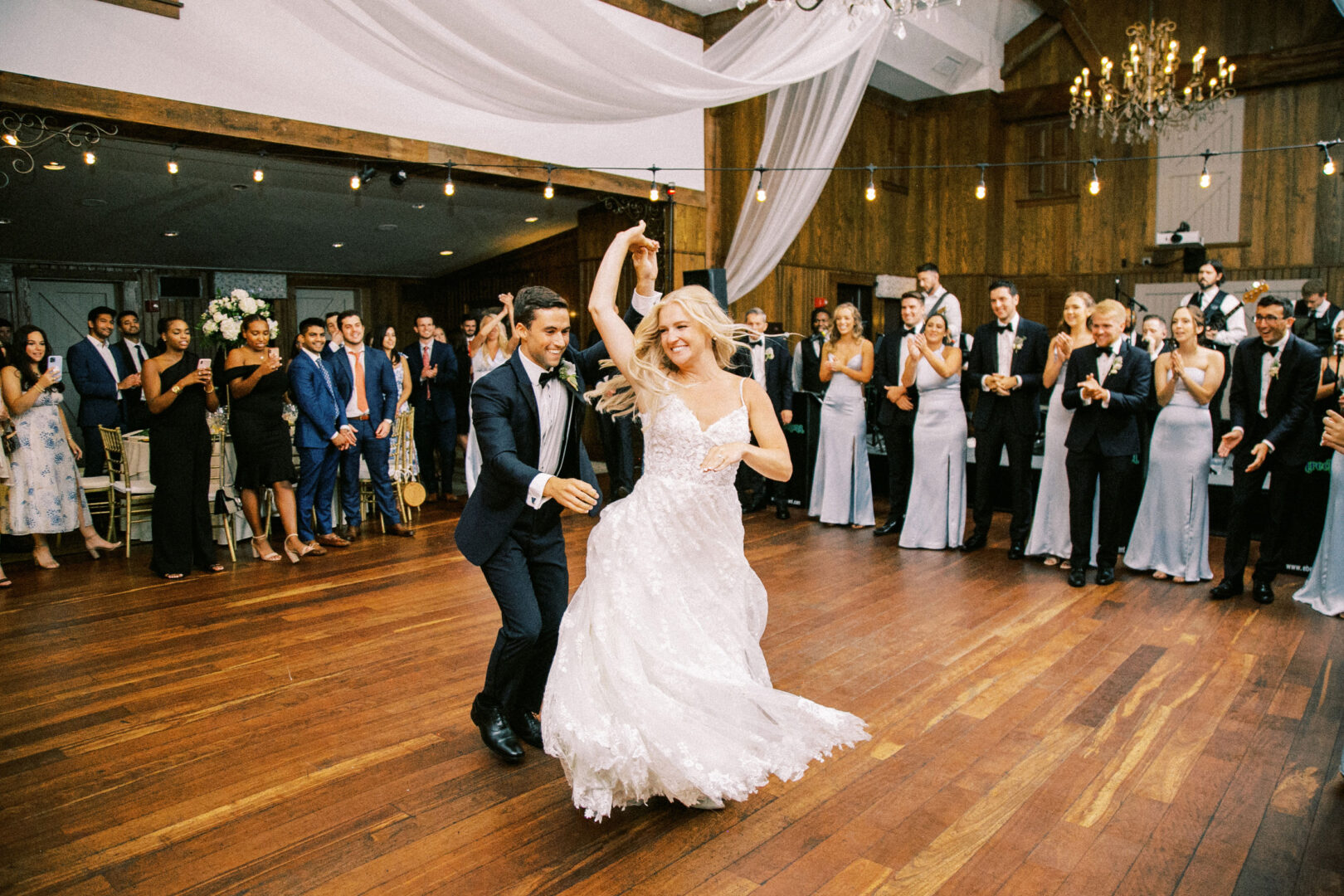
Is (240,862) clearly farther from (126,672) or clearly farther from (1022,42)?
(1022,42)

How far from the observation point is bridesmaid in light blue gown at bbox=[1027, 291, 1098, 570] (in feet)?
17.5

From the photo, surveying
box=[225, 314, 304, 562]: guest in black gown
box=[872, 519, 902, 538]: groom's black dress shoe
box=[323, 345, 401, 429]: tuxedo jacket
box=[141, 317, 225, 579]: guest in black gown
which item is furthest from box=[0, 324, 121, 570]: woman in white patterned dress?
box=[872, 519, 902, 538]: groom's black dress shoe

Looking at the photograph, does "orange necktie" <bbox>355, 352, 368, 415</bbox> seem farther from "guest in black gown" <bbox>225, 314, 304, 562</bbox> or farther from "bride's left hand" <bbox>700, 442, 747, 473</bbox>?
"bride's left hand" <bbox>700, 442, 747, 473</bbox>

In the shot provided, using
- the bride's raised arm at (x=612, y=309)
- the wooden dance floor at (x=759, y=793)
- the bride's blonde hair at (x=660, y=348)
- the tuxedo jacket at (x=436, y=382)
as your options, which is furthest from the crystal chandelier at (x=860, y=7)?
the tuxedo jacket at (x=436, y=382)

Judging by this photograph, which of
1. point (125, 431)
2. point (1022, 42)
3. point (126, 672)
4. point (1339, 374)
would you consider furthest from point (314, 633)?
point (1022, 42)

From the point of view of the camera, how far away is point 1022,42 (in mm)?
11672

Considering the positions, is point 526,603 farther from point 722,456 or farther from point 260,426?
point 260,426

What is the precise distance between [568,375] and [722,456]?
2.19 ft

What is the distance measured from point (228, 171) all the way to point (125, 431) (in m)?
2.60

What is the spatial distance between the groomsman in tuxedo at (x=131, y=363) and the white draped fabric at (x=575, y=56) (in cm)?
368

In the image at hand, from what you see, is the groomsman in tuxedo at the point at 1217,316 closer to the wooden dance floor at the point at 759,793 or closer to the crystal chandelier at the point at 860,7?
the wooden dance floor at the point at 759,793

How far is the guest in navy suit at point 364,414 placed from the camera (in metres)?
6.26

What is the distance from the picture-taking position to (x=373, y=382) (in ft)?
21.2

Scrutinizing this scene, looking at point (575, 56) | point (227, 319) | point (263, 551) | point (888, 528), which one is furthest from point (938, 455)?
point (227, 319)
